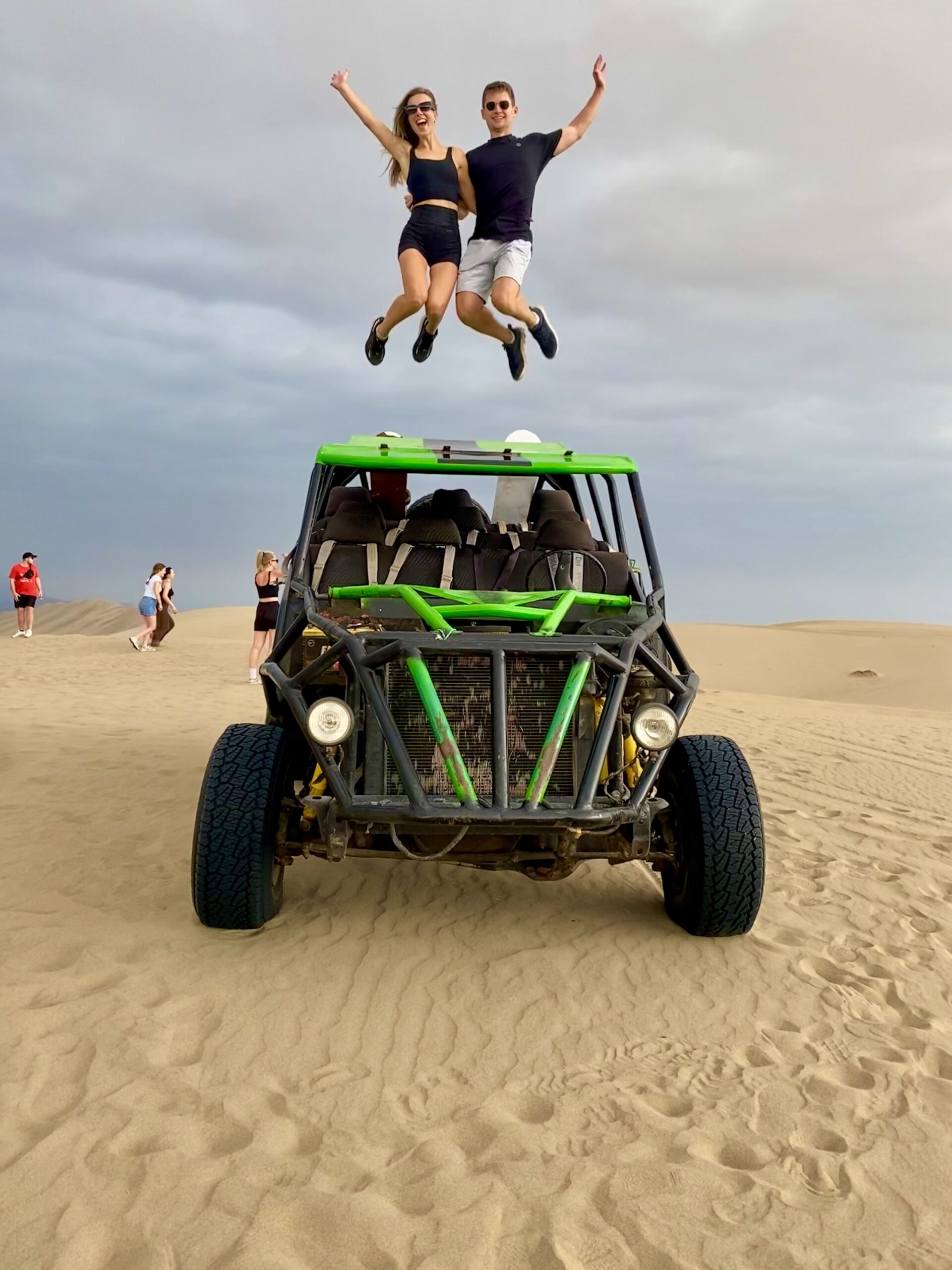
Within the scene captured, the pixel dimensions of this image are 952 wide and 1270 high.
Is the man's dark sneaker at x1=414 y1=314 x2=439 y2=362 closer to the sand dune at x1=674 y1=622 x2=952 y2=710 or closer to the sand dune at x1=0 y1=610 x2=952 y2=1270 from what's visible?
the sand dune at x1=0 y1=610 x2=952 y2=1270

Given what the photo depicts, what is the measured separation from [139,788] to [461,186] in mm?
4741

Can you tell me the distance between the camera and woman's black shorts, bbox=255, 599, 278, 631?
1231 centimetres

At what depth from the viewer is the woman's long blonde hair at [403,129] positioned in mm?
5084

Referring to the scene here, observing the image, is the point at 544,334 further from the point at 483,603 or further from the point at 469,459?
the point at 483,603

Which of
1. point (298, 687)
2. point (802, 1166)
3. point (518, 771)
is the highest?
point (298, 687)

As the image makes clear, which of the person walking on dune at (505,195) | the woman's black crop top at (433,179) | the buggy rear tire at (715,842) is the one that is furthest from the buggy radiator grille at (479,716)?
the woman's black crop top at (433,179)

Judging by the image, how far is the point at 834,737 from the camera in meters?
11.1

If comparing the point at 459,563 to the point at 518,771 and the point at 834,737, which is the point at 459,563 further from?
the point at 834,737

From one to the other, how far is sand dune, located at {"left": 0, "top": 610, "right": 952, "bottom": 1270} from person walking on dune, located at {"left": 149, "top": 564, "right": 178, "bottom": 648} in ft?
42.1

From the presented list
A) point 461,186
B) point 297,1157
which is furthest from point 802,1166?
point 461,186

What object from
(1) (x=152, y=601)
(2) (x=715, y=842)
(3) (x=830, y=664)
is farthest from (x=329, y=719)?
(3) (x=830, y=664)

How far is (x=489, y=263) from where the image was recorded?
5.53 meters

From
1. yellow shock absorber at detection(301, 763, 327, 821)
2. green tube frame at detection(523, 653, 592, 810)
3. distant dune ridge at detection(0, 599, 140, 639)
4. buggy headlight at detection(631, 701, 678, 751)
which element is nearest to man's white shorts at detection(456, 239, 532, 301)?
green tube frame at detection(523, 653, 592, 810)

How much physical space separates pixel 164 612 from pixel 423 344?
14.8m
